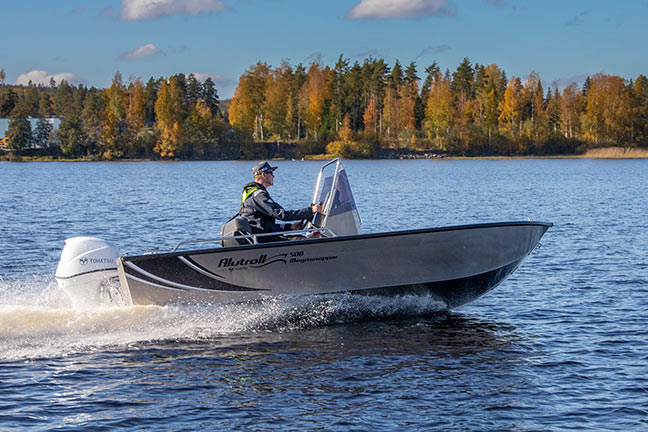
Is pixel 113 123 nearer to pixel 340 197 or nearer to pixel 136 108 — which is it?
pixel 136 108

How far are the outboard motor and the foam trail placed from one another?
0.47ft

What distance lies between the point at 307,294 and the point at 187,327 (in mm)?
1599

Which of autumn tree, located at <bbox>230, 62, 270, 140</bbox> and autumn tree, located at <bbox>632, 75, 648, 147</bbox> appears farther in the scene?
autumn tree, located at <bbox>632, 75, 648, 147</bbox>

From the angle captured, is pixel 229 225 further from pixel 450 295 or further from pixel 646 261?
pixel 646 261

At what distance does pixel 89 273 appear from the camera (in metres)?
9.12

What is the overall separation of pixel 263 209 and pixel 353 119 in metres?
108

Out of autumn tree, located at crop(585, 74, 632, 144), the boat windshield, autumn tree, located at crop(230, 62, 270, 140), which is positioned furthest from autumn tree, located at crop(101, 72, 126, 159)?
the boat windshield

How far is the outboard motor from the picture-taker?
9078 mm

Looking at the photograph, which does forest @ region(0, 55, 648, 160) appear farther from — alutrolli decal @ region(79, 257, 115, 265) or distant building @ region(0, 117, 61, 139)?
alutrolli decal @ region(79, 257, 115, 265)

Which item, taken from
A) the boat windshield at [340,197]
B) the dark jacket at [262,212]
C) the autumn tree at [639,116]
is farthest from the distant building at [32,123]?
the dark jacket at [262,212]

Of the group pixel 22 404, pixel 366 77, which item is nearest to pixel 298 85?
pixel 366 77

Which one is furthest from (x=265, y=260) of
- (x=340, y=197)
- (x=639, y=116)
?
(x=639, y=116)

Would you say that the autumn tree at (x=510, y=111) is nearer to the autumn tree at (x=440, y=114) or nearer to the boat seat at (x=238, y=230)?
the autumn tree at (x=440, y=114)

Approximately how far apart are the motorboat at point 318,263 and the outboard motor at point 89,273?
1cm
